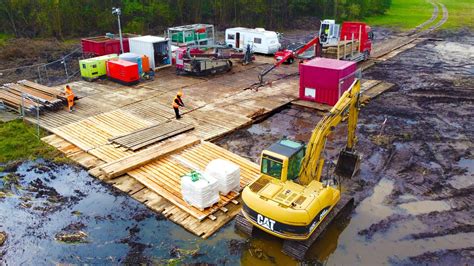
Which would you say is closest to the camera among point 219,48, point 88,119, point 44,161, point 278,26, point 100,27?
point 44,161

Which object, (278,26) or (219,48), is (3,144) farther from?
(278,26)

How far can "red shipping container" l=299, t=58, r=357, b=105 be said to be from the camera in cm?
1966

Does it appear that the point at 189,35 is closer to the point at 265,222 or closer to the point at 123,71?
the point at 123,71

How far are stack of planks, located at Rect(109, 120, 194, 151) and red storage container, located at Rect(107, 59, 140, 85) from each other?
21.9 feet

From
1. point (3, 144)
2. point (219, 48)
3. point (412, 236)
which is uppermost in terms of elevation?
point (219, 48)

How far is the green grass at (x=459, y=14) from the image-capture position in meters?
45.9

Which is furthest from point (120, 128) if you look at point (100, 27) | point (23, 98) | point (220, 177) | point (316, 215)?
point (100, 27)

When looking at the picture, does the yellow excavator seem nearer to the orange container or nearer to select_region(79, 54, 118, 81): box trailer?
the orange container

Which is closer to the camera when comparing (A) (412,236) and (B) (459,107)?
(A) (412,236)

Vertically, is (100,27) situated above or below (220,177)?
above

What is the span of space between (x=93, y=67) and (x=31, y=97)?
5312 millimetres

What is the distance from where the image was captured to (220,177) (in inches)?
499

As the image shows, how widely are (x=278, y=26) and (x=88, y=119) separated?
1231 inches

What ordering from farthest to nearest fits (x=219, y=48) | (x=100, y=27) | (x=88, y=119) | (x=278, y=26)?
(x=278, y=26)
(x=100, y=27)
(x=219, y=48)
(x=88, y=119)
